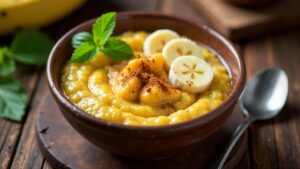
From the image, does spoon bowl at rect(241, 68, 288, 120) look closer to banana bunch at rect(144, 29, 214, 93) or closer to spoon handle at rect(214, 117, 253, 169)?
spoon handle at rect(214, 117, 253, 169)

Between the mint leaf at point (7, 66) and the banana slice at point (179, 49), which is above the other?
the banana slice at point (179, 49)

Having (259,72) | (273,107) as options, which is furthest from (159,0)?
(273,107)

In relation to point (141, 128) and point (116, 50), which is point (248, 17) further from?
point (141, 128)

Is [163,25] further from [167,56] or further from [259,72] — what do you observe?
[259,72]

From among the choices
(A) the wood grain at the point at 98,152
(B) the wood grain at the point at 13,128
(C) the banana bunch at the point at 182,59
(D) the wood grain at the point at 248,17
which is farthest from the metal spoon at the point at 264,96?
(B) the wood grain at the point at 13,128

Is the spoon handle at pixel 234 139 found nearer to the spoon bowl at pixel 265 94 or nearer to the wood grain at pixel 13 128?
the spoon bowl at pixel 265 94

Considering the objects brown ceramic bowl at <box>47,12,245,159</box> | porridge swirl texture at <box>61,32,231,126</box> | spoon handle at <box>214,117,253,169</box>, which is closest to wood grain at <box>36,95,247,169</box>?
spoon handle at <box>214,117,253,169</box>
